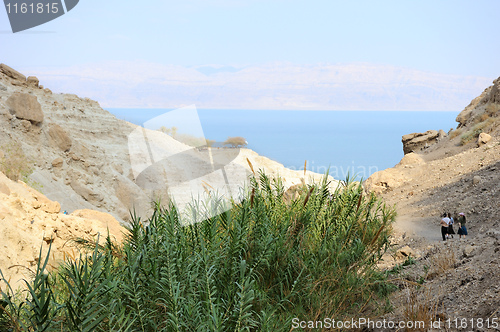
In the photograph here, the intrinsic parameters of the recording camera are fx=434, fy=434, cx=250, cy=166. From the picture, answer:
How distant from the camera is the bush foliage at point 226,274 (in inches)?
98.4

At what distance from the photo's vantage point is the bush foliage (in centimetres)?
250

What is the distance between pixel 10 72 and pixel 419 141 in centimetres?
2357

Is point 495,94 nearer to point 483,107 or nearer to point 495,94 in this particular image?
point 495,94

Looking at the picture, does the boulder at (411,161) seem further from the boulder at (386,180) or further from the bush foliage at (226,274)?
the bush foliage at (226,274)

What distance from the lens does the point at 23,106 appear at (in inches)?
685

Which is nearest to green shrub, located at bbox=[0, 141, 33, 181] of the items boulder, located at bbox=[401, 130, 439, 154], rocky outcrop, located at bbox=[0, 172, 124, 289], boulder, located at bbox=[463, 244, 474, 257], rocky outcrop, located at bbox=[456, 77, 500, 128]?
rocky outcrop, located at bbox=[0, 172, 124, 289]

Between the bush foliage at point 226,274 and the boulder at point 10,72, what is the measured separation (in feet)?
67.6

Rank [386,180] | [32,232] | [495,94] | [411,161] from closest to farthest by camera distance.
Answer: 1. [32,232]
2. [386,180]
3. [411,161]
4. [495,94]

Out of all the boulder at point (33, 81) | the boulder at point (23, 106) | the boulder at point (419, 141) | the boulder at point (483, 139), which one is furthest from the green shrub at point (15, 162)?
the boulder at point (419, 141)

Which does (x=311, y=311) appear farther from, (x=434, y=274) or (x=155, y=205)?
(x=434, y=274)

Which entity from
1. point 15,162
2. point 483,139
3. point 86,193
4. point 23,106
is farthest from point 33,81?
point 483,139

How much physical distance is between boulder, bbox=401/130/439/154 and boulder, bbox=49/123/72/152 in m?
20.1

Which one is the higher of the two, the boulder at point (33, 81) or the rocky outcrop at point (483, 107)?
the boulder at point (33, 81)

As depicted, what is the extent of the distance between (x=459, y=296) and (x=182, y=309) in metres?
2.62
